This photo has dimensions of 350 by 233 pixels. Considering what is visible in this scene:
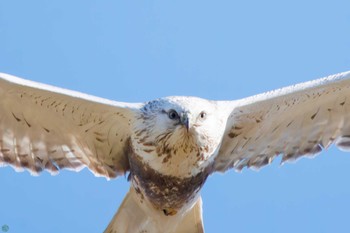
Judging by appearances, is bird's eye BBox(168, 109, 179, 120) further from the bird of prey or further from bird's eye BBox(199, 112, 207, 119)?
bird's eye BBox(199, 112, 207, 119)

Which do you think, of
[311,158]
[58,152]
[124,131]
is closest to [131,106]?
[124,131]

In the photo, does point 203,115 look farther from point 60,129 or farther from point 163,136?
point 60,129

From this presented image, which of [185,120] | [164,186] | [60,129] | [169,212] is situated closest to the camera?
[185,120]

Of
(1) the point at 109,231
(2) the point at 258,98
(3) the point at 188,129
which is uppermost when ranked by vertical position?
(2) the point at 258,98

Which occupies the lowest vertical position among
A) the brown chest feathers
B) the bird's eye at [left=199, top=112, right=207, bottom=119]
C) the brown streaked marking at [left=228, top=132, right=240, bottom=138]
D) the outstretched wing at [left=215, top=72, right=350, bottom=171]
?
the brown chest feathers

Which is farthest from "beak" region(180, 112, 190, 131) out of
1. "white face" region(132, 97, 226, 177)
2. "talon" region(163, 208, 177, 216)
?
"talon" region(163, 208, 177, 216)

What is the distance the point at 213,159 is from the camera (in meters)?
9.02

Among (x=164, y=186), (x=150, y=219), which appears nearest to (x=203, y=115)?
(x=164, y=186)

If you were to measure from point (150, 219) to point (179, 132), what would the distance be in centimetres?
114

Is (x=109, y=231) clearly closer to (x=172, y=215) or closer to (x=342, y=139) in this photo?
(x=172, y=215)

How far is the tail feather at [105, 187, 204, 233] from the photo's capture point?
9.32m

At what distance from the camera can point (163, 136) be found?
858 centimetres

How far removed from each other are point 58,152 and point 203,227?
1335 mm

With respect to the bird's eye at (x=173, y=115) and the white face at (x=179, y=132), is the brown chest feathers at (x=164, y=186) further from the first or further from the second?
the bird's eye at (x=173, y=115)
